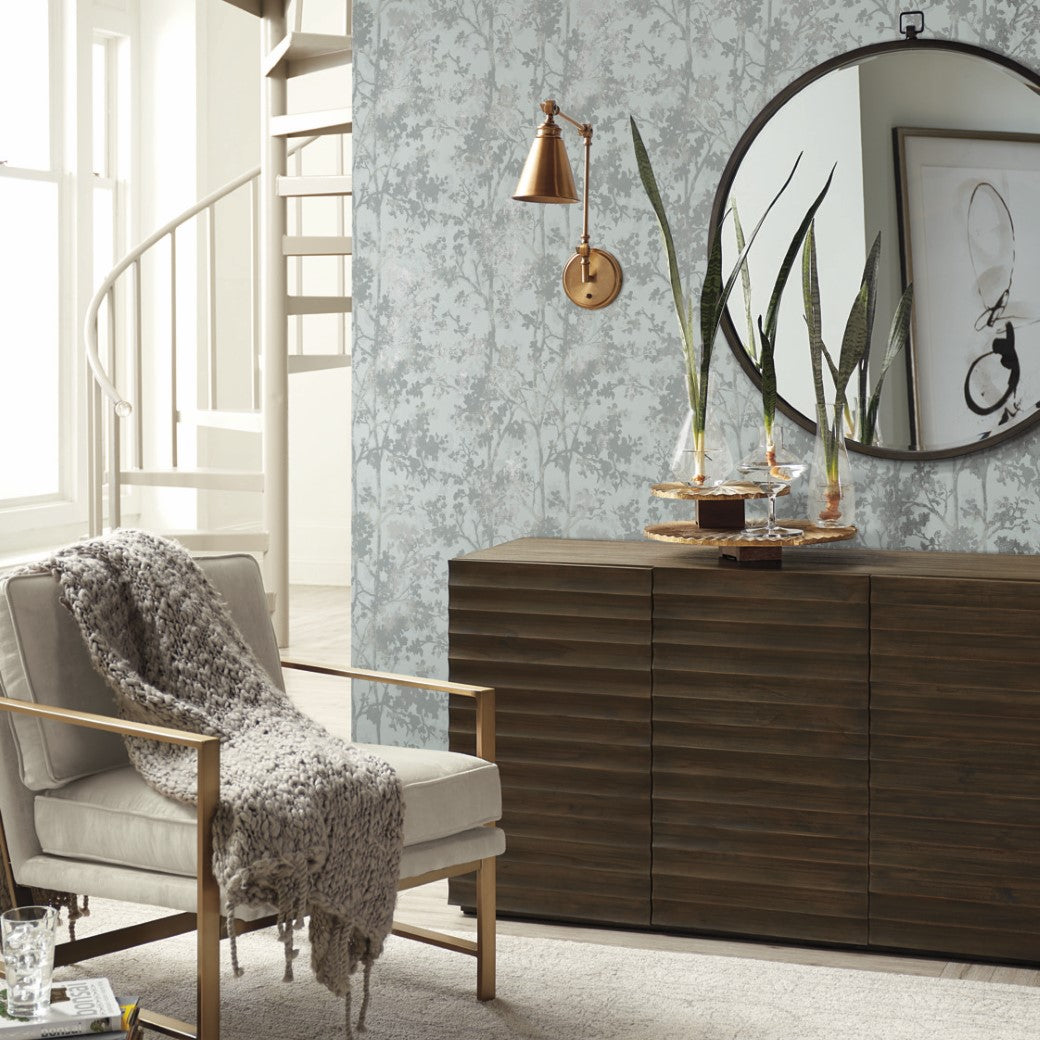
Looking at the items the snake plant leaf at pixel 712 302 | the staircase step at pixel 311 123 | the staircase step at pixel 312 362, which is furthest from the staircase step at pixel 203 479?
the snake plant leaf at pixel 712 302

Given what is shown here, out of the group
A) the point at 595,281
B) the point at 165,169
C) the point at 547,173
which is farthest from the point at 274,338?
the point at 547,173

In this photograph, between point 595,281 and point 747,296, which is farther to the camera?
point 595,281

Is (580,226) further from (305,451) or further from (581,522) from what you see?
(305,451)

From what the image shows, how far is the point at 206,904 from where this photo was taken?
216 cm

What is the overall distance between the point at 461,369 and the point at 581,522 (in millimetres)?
481

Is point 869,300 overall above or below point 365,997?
above

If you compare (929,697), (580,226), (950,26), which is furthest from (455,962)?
(950,26)

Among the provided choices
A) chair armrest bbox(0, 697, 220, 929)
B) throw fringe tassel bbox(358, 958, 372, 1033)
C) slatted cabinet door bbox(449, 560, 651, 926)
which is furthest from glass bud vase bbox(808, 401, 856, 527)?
chair armrest bbox(0, 697, 220, 929)

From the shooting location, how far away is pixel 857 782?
2805mm

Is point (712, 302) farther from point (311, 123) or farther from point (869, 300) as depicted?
point (311, 123)

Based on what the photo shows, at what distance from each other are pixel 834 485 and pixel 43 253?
4089mm

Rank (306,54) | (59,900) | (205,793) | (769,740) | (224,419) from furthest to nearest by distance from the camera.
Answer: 1. (224,419)
2. (306,54)
3. (769,740)
4. (59,900)
5. (205,793)

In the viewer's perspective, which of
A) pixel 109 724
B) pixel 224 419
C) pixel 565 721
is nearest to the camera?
pixel 109 724

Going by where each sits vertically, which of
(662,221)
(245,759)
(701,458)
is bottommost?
(245,759)
